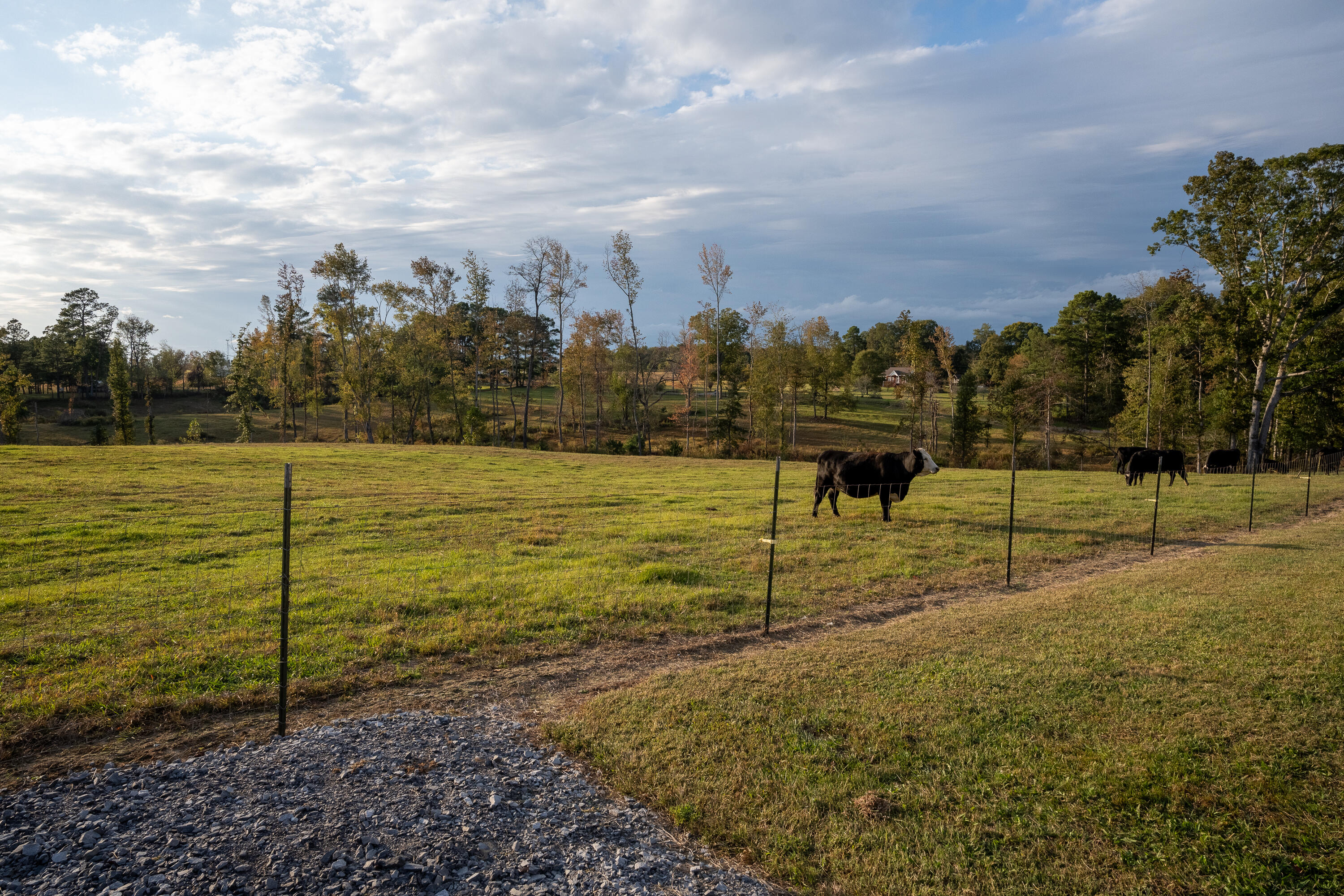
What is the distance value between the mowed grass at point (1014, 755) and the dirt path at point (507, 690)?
54 centimetres

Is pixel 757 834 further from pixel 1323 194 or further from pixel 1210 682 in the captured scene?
pixel 1323 194

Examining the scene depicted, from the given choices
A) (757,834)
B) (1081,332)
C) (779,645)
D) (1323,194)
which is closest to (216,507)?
(779,645)

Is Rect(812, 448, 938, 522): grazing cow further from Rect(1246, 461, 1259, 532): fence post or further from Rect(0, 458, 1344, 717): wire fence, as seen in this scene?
Rect(1246, 461, 1259, 532): fence post

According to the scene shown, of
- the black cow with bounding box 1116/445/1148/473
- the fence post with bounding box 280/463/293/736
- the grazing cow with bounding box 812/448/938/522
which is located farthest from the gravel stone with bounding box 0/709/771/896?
the black cow with bounding box 1116/445/1148/473

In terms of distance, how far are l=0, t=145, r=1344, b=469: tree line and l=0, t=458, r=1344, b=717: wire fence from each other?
21835 mm

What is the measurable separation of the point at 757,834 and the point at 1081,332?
80974 mm

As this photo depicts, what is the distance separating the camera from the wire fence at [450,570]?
7.20 metres

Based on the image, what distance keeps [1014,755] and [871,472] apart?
1319 cm

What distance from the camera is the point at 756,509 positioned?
18312 millimetres

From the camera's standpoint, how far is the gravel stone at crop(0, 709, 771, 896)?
142 inches

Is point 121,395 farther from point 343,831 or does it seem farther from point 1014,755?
point 1014,755

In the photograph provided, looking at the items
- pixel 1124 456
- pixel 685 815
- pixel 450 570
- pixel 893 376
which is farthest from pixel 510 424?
pixel 685 815

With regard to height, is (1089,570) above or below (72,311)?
below

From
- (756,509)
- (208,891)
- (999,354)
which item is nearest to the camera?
(208,891)
